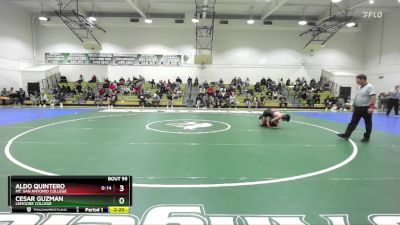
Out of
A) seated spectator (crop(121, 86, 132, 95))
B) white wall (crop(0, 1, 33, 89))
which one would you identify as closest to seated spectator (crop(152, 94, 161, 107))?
seated spectator (crop(121, 86, 132, 95))

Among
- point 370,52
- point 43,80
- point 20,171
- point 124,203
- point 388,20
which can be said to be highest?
point 388,20

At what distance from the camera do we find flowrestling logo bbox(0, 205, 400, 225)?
2938 millimetres

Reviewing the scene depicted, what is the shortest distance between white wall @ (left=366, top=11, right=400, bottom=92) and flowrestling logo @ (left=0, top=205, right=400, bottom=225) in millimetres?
24783

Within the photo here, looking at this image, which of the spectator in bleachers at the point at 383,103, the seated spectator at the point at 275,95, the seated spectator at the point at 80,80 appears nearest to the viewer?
the spectator in bleachers at the point at 383,103

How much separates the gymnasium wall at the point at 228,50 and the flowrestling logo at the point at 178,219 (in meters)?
24.9

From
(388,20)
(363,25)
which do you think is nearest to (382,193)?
(388,20)

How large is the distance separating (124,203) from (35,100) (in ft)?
77.2

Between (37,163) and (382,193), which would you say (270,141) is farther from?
(37,163)

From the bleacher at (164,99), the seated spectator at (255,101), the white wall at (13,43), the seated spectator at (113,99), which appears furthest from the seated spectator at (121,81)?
the seated spectator at (255,101)

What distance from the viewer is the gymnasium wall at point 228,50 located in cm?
2720

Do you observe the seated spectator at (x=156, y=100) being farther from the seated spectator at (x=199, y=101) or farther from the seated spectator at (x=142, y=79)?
the seated spectator at (x=142, y=79)

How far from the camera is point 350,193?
3852 mm
